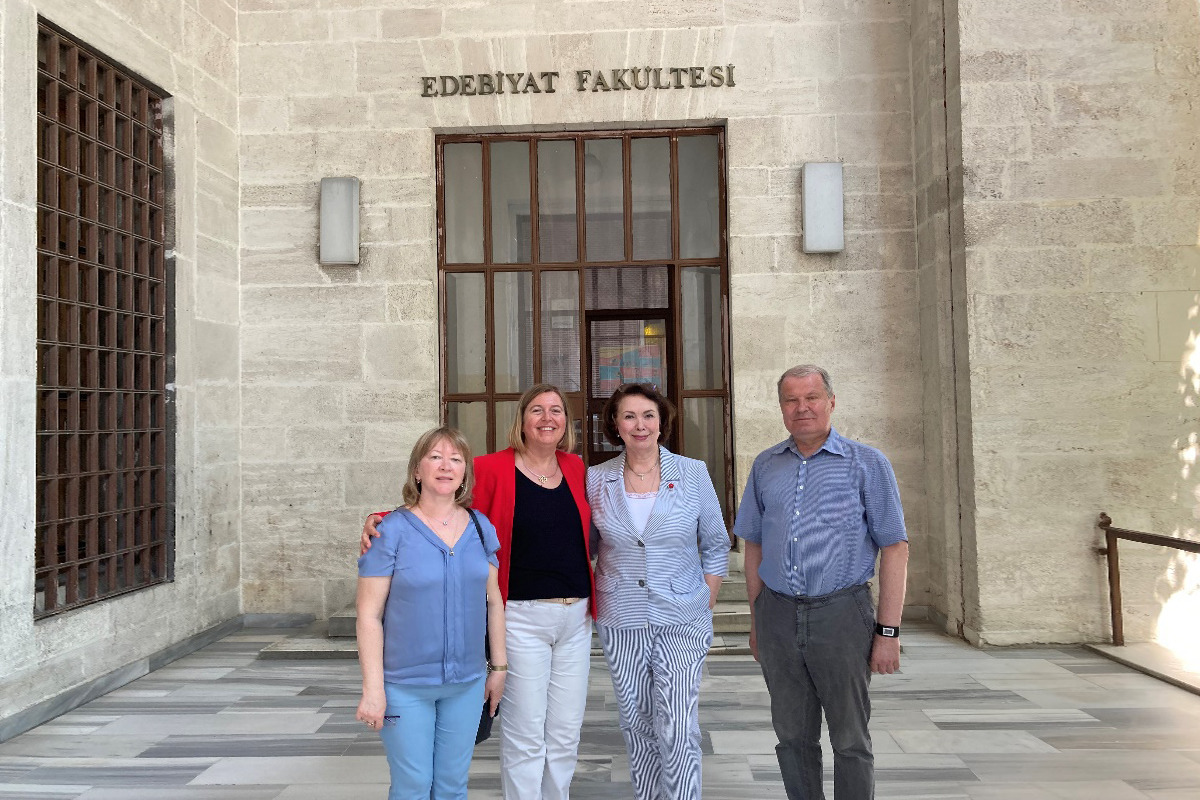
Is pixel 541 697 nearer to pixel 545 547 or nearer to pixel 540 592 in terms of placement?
pixel 540 592

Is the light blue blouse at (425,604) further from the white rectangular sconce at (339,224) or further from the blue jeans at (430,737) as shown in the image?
the white rectangular sconce at (339,224)

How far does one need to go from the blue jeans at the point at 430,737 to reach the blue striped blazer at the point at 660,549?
0.56 metres

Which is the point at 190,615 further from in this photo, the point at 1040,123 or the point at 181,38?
the point at 1040,123

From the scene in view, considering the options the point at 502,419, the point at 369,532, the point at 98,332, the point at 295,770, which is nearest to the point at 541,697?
the point at 369,532

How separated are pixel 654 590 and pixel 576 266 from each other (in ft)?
13.5

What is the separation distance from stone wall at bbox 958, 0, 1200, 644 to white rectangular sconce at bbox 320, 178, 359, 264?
398 cm

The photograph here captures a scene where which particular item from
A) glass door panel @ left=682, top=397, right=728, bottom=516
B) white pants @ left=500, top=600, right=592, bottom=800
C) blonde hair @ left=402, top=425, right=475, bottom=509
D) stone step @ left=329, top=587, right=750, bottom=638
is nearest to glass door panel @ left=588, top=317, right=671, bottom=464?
glass door panel @ left=682, top=397, right=728, bottom=516

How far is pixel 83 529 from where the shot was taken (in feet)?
16.6

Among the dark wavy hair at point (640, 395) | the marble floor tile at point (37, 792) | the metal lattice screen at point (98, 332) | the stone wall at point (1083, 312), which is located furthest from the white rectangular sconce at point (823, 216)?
the marble floor tile at point (37, 792)

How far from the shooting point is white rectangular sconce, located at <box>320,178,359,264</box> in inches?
256

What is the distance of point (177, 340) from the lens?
5.79m

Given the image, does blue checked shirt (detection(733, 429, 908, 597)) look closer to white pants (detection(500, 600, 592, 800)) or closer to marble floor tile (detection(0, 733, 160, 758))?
white pants (detection(500, 600, 592, 800))

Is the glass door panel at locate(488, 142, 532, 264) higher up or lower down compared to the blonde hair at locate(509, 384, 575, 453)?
higher up

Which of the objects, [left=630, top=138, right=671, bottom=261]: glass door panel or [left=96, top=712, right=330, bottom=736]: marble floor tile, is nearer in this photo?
[left=96, top=712, right=330, bottom=736]: marble floor tile
